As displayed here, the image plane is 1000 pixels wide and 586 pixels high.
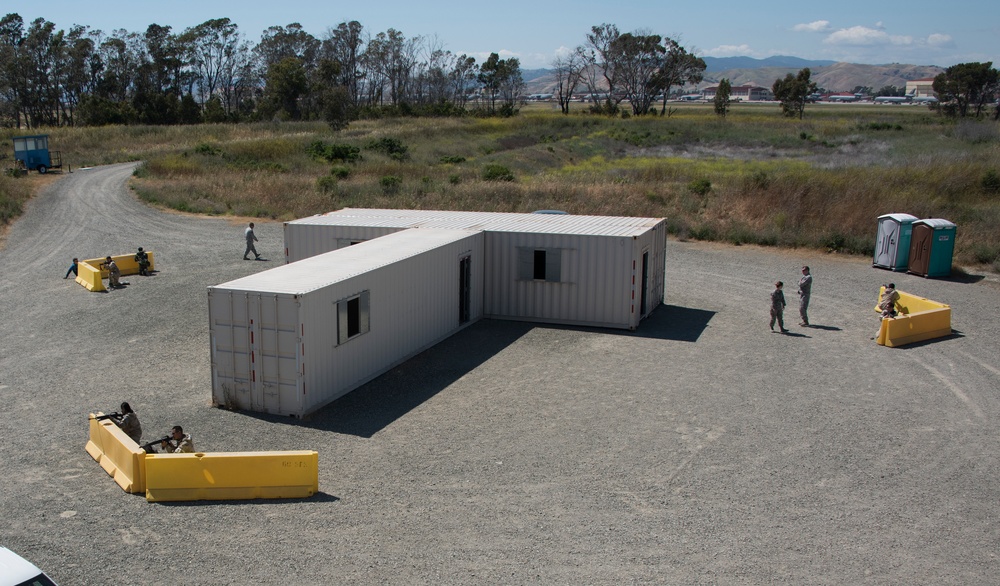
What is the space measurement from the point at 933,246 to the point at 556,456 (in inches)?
744

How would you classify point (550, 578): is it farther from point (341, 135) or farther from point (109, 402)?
point (341, 135)

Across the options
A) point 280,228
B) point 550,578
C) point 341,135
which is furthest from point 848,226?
point 341,135

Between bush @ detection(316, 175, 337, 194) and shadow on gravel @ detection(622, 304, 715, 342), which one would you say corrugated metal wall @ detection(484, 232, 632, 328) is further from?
bush @ detection(316, 175, 337, 194)

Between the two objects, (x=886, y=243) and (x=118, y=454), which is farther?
(x=886, y=243)

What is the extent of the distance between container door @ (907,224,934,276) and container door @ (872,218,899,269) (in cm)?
53

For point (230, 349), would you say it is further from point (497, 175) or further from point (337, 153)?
point (337, 153)

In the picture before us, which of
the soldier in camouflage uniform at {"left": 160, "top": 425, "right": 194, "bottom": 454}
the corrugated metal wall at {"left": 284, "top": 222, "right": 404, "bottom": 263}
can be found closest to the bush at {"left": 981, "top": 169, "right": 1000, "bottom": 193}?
the corrugated metal wall at {"left": 284, "top": 222, "right": 404, "bottom": 263}

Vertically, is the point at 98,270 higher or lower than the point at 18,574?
lower

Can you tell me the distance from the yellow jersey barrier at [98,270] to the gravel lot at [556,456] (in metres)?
1.18

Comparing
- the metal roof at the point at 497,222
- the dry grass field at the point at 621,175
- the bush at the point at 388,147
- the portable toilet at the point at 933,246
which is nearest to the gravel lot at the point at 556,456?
the metal roof at the point at 497,222

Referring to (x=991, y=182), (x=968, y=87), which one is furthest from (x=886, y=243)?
(x=968, y=87)

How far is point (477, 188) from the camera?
40125 mm

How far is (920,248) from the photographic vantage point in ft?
87.6

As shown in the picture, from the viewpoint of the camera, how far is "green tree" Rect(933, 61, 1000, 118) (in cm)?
11025
